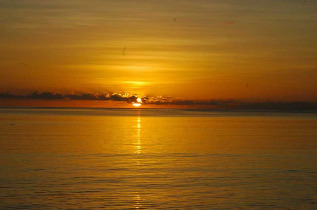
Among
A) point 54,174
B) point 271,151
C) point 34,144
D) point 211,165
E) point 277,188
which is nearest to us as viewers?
point 277,188

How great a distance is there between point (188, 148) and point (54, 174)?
14.3 metres

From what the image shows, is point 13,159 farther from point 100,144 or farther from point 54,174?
point 100,144

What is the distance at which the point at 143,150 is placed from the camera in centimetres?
3281

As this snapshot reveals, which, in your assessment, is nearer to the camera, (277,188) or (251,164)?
(277,188)

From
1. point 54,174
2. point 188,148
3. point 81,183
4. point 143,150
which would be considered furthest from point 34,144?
point 81,183

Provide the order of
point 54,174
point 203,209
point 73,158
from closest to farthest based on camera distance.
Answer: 1. point 203,209
2. point 54,174
3. point 73,158

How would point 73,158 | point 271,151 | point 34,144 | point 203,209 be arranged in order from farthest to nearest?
point 34,144, point 271,151, point 73,158, point 203,209

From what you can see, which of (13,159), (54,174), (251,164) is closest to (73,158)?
(13,159)

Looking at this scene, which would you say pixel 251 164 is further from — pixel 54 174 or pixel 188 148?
pixel 54 174

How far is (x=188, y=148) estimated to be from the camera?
112ft

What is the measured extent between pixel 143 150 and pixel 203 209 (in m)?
17.0

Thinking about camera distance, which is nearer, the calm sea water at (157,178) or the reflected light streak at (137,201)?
the reflected light streak at (137,201)

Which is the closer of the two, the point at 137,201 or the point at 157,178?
the point at 137,201

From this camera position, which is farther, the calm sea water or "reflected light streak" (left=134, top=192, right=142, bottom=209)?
the calm sea water
